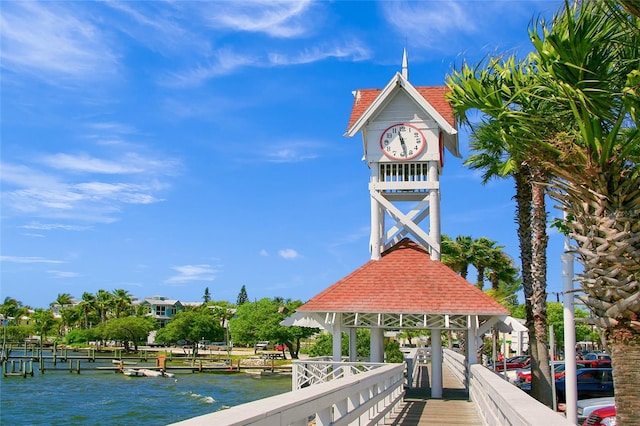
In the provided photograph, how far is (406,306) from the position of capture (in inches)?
810

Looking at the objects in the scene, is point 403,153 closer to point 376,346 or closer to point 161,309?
point 376,346

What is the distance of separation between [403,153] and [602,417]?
10.7m

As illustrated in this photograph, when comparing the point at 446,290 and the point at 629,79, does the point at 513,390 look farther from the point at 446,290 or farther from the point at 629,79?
the point at 446,290

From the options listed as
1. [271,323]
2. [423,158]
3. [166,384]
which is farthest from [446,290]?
[271,323]

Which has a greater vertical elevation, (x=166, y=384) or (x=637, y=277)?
(x=637, y=277)

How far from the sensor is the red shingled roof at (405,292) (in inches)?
798

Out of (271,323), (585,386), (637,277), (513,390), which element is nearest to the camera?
(513,390)

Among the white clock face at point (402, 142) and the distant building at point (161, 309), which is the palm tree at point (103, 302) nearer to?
the distant building at point (161, 309)

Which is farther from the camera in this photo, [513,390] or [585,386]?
[585,386]

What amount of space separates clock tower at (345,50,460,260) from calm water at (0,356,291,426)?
3433 centimetres

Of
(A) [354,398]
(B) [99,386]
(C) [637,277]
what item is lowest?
(B) [99,386]

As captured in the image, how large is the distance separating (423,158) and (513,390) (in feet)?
52.8

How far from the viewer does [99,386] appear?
7831 centimetres

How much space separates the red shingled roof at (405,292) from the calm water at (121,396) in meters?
34.6
